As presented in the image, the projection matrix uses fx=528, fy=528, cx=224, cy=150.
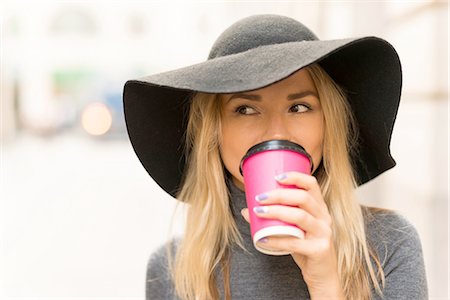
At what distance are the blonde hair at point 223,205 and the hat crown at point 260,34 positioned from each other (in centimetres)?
7

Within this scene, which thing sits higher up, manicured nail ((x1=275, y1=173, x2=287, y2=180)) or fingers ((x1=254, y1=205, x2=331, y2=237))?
manicured nail ((x1=275, y1=173, x2=287, y2=180))

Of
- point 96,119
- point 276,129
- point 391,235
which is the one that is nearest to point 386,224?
point 391,235

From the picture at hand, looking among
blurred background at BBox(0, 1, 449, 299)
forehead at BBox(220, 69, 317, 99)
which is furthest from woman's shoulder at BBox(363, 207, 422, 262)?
blurred background at BBox(0, 1, 449, 299)

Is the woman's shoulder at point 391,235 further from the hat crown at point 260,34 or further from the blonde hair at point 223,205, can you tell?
the hat crown at point 260,34

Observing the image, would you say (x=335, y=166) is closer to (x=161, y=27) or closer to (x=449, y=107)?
(x=449, y=107)

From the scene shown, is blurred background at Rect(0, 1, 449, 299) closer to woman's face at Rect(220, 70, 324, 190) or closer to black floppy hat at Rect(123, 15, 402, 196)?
black floppy hat at Rect(123, 15, 402, 196)

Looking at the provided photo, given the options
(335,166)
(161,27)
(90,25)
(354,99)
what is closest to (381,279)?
(335,166)

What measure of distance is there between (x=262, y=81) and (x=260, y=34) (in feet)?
0.50

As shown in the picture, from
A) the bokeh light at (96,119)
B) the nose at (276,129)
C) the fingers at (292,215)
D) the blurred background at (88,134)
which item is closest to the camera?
the fingers at (292,215)

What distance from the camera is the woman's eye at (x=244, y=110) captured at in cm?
84

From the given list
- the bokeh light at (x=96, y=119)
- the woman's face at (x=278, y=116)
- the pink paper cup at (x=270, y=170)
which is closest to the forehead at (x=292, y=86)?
the woman's face at (x=278, y=116)

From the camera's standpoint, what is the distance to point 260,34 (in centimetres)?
82

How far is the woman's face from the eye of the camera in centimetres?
81

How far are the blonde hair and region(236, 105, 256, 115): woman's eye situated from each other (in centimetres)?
6
